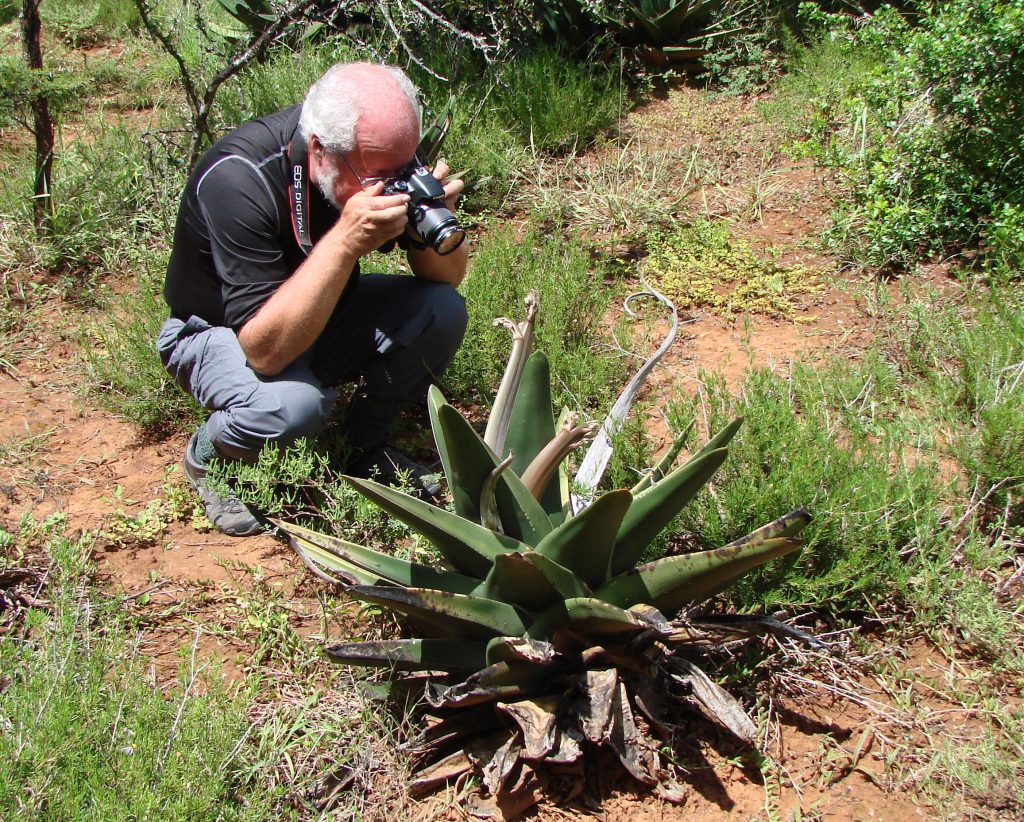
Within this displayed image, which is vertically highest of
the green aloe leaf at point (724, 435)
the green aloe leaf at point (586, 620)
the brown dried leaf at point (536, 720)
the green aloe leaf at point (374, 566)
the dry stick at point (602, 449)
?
the green aloe leaf at point (724, 435)

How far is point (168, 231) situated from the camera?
4.53 m

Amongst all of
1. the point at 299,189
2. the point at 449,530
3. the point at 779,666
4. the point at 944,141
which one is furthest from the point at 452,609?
the point at 944,141

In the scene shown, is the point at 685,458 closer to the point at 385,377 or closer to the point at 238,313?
the point at 385,377

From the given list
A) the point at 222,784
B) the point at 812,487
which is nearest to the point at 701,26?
the point at 812,487

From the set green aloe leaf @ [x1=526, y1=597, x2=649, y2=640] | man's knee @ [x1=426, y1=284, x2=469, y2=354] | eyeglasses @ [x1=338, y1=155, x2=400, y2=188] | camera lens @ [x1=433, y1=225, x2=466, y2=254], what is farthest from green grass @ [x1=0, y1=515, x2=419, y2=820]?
eyeglasses @ [x1=338, y1=155, x2=400, y2=188]

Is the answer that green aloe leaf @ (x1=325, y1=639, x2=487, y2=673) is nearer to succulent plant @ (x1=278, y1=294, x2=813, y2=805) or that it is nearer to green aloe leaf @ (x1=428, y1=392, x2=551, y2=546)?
succulent plant @ (x1=278, y1=294, x2=813, y2=805)

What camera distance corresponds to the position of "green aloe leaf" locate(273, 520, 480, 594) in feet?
7.43

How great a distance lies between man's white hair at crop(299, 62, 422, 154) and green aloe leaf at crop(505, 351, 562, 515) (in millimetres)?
965

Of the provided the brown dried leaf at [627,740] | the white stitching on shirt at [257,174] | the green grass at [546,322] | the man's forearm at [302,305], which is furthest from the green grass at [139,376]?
the brown dried leaf at [627,740]

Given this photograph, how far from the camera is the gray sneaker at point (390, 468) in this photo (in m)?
3.10

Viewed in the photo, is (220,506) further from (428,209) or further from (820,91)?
(820,91)

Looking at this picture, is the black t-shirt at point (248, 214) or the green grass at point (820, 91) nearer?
the black t-shirt at point (248, 214)

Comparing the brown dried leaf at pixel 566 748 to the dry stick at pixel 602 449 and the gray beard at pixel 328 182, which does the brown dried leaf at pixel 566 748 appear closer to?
the dry stick at pixel 602 449

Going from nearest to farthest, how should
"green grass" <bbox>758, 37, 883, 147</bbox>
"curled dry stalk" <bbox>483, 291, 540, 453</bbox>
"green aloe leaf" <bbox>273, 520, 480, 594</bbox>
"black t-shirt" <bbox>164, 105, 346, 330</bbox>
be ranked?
"green aloe leaf" <bbox>273, 520, 480, 594</bbox>, "curled dry stalk" <bbox>483, 291, 540, 453</bbox>, "black t-shirt" <bbox>164, 105, 346, 330</bbox>, "green grass" <bbox>758, 37, 883, 147</bbox>
